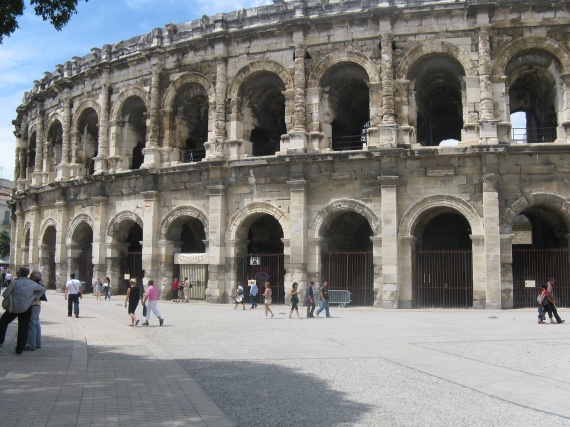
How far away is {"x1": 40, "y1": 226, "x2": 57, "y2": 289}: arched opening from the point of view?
28422mm

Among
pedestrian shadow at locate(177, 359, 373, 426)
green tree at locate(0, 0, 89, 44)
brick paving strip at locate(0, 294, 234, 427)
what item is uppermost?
green tree at locate(0, 0, 89, 44)

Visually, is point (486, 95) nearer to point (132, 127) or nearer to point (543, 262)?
point (543, 262)

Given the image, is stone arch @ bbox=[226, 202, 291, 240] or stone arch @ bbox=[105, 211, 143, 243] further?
stone arch @ bbox=[105, 211, 143, 243]

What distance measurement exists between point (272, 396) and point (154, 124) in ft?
59.1

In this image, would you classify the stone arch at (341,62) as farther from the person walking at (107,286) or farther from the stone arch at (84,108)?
the person walking at (107,286)

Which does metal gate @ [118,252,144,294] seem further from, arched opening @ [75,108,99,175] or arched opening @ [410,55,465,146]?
arched opening @ [410,55,465,146]

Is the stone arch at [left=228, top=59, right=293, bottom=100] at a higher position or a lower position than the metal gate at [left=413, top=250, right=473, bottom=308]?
higher

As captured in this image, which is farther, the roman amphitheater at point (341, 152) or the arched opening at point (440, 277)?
the arched opening at point (440, 277)

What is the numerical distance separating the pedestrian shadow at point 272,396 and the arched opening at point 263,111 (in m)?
14.4

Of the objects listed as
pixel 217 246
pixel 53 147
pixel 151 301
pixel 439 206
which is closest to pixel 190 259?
pixel 217 246

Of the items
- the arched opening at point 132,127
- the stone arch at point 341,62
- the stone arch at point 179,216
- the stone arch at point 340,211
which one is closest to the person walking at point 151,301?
the stone arch at point 340,211

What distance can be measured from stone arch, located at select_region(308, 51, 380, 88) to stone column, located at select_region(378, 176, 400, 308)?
368cm

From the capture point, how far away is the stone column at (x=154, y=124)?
22594mm

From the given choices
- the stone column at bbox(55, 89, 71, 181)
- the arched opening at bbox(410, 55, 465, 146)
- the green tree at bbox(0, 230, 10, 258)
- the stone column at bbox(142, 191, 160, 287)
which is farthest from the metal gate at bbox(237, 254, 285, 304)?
the green tree at bbox(0, 230, 10, 258)
